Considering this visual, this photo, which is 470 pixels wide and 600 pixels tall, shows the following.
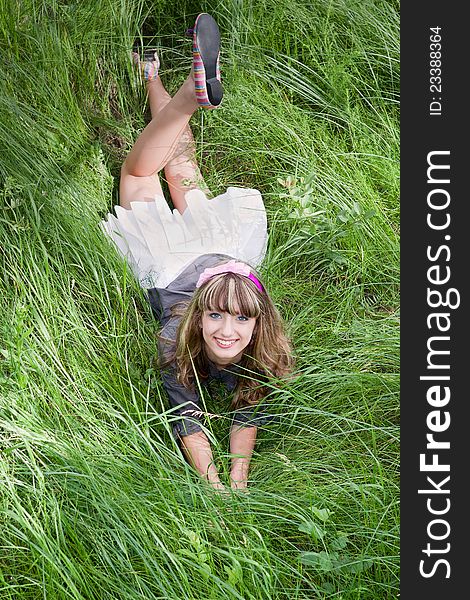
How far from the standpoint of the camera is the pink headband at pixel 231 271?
2.72 m

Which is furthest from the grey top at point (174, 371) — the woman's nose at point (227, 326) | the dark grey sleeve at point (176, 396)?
the woman's nose at point (227, 326)

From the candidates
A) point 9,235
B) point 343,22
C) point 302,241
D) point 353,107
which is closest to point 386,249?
point 302,241

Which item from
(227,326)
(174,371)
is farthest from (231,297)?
(174,371)

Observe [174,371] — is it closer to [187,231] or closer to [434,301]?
[187,231]

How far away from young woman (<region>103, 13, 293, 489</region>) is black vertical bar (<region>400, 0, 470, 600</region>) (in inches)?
17.7

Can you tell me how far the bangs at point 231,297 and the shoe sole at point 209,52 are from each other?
2.64ft

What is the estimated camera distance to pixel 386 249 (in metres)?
3.19

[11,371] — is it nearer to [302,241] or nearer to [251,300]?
[251,300]

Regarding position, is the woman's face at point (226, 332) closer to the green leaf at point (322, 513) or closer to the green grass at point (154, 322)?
the green grass at point (154, 322)

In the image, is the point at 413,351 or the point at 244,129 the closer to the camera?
the point at 413,351

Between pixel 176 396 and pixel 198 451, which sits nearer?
pixel 198 451

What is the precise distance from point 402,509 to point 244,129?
1.78 m

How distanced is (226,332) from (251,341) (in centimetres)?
17

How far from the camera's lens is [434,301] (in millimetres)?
2428
